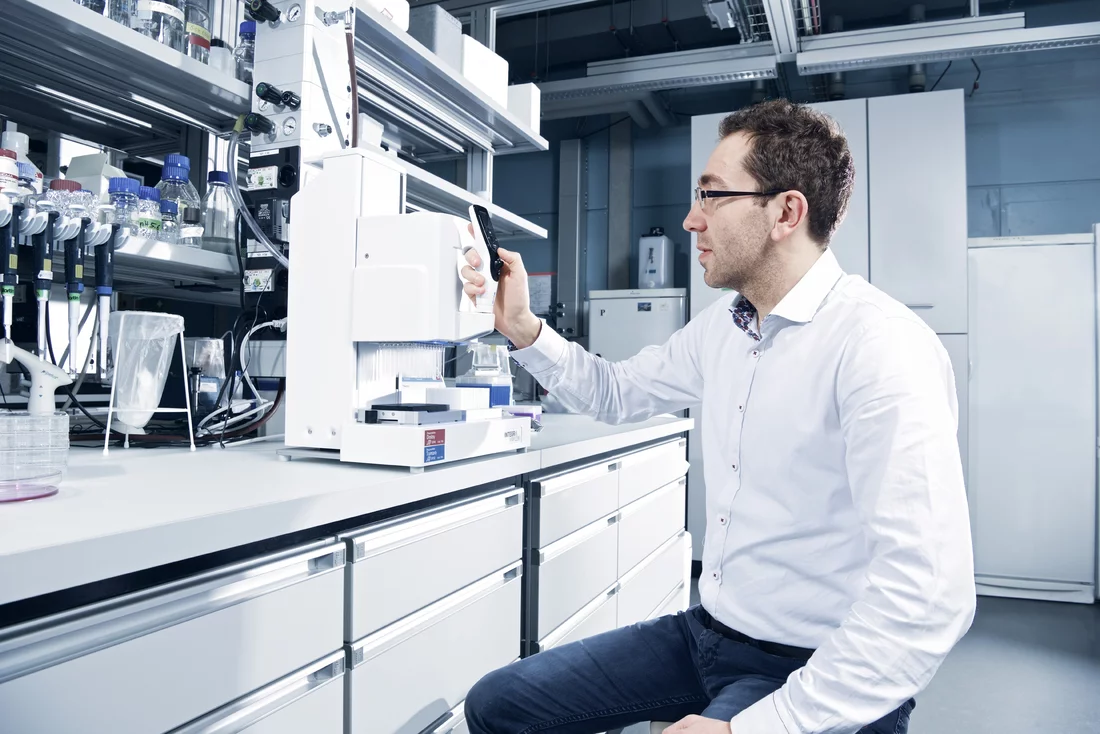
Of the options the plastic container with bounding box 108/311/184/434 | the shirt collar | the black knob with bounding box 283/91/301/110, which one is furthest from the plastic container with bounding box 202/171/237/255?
the shirt collar

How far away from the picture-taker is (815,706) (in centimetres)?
85

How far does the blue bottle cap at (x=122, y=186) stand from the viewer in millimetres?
1501

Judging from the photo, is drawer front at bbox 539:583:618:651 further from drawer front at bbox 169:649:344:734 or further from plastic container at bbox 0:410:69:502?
plastic container at bbox 0:410:69:502

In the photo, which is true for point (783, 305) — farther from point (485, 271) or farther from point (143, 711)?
point (143, 711)

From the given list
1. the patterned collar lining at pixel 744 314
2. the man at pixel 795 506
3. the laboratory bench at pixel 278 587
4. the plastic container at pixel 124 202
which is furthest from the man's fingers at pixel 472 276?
the plastic container at pixel 124 202

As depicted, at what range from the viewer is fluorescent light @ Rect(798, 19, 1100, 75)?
10.9 ft

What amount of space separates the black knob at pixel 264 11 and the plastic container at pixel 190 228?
47 cm

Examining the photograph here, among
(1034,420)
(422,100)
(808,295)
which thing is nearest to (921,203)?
(1034,420)

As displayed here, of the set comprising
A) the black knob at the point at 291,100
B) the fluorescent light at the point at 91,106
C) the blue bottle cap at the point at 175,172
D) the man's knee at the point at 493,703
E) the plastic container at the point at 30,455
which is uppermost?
the fluorescent light at the point at 91,106

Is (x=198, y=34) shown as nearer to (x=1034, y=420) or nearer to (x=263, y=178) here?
(x=263, y=178)

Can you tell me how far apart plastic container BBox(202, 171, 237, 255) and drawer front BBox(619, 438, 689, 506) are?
1.20 metres

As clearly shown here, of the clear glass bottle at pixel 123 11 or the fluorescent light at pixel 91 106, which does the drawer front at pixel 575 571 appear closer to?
the clear glass bottle at pixel 123 11

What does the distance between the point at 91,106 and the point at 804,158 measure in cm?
178

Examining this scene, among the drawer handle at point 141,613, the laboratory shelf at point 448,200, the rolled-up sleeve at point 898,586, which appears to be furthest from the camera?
the laboratory shelf at point 448,200
